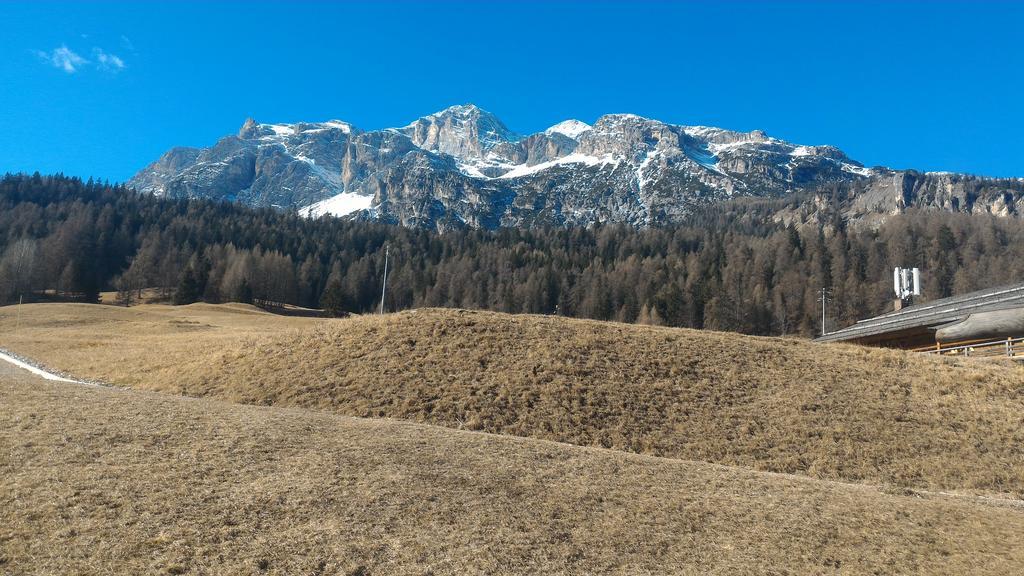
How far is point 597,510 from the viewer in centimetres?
1171

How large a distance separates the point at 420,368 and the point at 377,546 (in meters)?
16.3

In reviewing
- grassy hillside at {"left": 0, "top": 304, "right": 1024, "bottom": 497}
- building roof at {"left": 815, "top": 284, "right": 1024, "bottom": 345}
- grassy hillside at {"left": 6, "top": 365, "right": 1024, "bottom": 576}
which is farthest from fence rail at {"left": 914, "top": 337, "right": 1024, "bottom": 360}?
grassy hillside at {"left": 6, "top": 365, "right": 1024, "bottom": 576}

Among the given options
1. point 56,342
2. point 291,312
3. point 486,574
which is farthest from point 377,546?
point 291,312

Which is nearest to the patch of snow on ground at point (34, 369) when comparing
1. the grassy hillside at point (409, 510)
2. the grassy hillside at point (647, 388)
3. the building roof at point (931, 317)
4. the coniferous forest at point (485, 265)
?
the grassy hillside at point (647, 388)

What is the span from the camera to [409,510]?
10.6 meters

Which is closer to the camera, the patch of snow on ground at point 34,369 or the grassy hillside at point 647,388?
the grassy hillside at point 647,388

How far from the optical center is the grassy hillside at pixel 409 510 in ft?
27.7

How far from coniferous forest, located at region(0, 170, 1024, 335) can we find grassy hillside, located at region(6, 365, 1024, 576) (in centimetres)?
9806

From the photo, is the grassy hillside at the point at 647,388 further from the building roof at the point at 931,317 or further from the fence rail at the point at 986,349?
the building roof at the point at 931,317

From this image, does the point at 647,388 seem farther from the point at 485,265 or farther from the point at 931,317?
the point at 485,265

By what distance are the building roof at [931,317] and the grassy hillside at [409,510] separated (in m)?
27.1

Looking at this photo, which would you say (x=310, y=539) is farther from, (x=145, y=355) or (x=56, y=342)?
(x=56, y=342)

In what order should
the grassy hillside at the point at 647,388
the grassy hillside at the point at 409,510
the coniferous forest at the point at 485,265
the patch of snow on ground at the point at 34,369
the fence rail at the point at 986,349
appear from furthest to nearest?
the coniferous forest at the point at 485,265 → the fence rail at the point at 986,349 → the patch of snow on ground at the point at 34,369 → the grassy hillside at the point at 647,388 → the grassy hillside at the point at 409,510

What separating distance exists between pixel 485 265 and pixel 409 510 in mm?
147049
